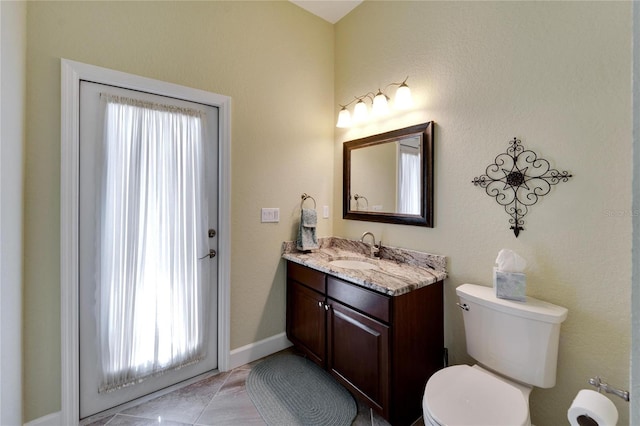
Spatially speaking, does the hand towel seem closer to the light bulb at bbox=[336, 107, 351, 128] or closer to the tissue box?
the light bulb at bbox=[336, 107, 351, 128]

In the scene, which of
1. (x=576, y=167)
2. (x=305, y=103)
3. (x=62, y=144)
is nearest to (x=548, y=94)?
(x=576, y=167)

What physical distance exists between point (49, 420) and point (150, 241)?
3.50 ft

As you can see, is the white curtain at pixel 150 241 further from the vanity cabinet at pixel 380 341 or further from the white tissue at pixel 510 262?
the white tissue at pixel 510 262

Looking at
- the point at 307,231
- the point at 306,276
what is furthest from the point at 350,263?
the point at 307,231

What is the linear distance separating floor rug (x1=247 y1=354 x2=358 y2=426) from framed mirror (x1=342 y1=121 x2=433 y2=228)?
1.24m

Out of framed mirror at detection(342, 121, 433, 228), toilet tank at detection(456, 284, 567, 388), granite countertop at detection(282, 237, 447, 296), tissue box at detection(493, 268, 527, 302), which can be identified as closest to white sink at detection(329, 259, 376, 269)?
granite countertop at detection(282, 237, 447, 296)

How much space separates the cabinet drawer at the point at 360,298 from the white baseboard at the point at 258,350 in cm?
81

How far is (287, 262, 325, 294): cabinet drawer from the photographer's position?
2.01 meters

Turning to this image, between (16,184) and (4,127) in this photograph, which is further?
(16,184)

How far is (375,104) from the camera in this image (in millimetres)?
2211

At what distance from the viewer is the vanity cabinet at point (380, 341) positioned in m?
1.54

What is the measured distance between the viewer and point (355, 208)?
8.19 feet

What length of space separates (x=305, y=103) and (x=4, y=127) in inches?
73.7

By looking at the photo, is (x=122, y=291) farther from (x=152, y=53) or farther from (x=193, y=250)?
(x=152, y=53)
